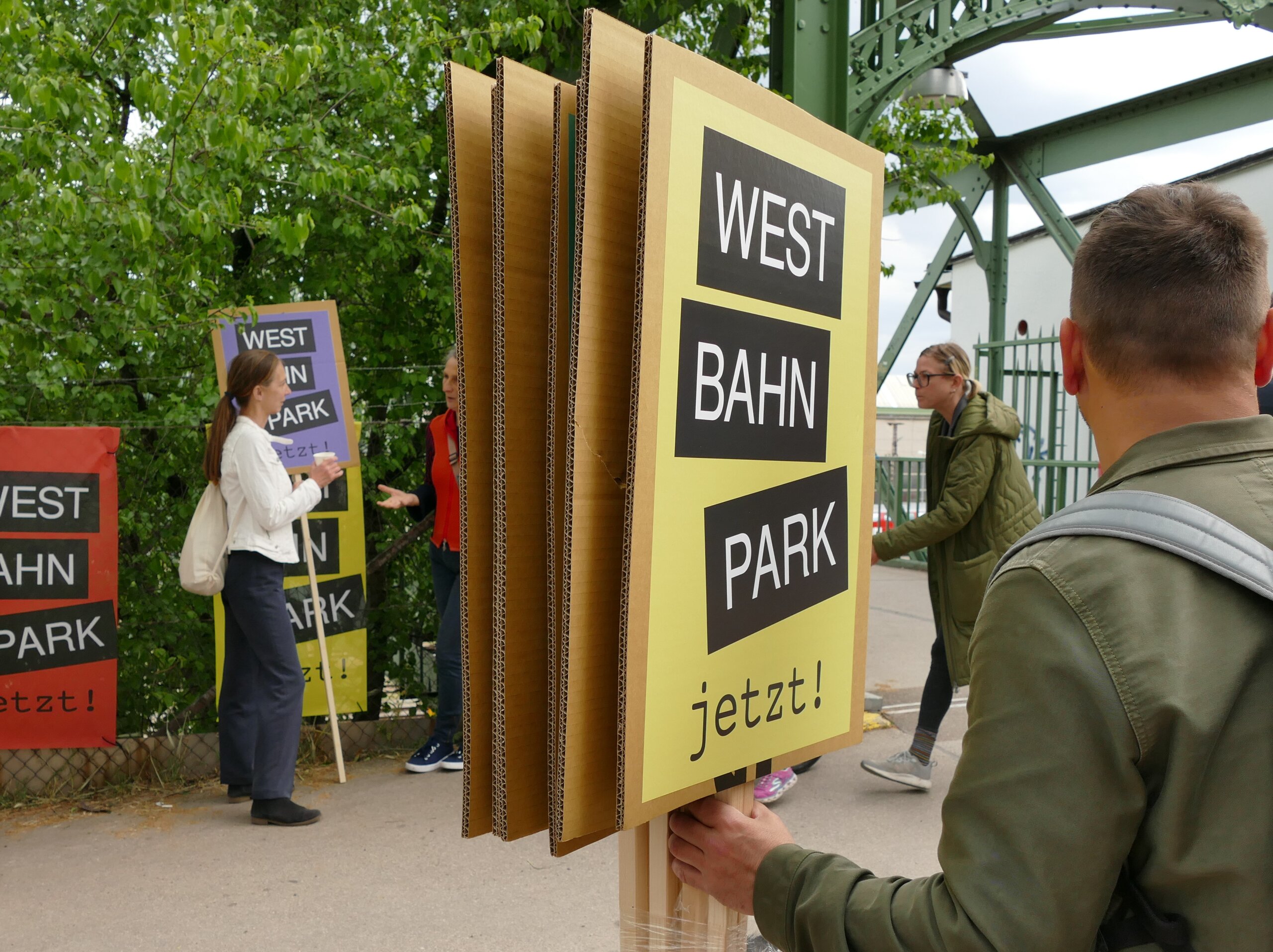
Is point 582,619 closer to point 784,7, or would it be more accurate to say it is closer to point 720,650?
point 720,650

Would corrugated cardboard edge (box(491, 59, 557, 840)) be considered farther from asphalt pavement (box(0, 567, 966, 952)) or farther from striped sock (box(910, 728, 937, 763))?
striped sock (box(910, 728, 937, 763))

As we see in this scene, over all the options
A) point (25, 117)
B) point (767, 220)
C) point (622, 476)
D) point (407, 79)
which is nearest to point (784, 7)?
point (407, 79)

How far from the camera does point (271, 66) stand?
14.1 ft

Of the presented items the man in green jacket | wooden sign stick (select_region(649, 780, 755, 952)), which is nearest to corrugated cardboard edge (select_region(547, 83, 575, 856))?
wooden sign stick (select_region(649, 780, 755, 952))

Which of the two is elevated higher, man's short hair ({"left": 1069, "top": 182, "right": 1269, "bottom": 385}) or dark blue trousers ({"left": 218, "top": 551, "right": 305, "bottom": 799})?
man's short hair ({"left": 1069, "top": 182, "right": 1269, "bottom": 385})

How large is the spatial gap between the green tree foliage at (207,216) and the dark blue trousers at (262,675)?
1.02m

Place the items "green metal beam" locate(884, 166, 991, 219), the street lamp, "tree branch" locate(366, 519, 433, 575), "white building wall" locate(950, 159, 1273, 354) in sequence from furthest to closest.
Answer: "white building wall" locate(950, 159, 1273, 354) < "green metal beam" locate(884, 166, 991, 219) < the street lamp < "tree branch" locate(366, 519, 433, 575)

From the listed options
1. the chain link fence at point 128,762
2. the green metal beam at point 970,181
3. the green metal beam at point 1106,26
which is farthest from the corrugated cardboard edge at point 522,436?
the green metal beam at point 970,181

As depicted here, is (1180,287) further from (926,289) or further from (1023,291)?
(1023,291)

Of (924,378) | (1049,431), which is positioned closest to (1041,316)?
(1049,431)

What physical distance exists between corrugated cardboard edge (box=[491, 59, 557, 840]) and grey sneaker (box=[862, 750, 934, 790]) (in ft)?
Answer: 12.5

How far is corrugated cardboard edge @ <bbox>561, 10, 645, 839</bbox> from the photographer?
1105 mm

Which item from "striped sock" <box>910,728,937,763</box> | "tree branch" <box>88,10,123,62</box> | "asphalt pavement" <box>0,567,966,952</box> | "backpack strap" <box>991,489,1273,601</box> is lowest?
"asphalt pavement" <box>0,567,966,952</box>

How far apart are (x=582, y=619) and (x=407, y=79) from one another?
17.2 feet
